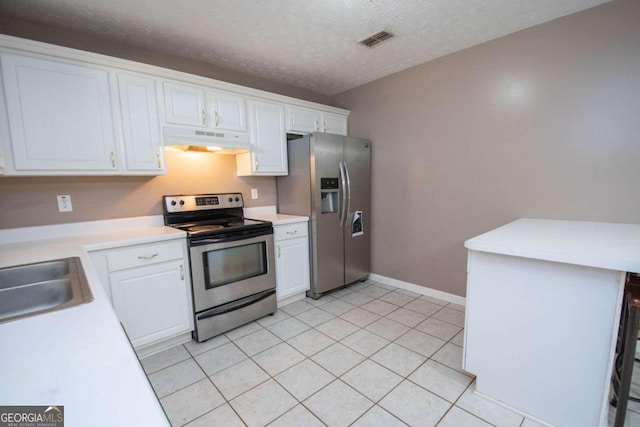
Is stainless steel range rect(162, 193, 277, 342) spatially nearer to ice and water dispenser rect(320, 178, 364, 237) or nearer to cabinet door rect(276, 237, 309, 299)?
cabinet door rect(276, 237, 309, 299)

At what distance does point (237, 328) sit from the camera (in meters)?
2.54

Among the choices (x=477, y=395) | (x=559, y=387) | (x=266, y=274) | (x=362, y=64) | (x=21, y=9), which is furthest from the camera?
(x=362, y=64)

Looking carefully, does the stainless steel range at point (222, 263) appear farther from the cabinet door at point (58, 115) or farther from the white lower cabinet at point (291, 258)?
the cabinet door at point (58, 115)

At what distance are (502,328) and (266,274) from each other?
1.90 m

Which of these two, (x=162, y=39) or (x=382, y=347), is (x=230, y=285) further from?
(x=162, y=39)

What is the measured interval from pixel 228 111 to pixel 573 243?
2715mm

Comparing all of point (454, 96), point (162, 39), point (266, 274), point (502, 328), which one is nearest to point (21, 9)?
point (162, 39)

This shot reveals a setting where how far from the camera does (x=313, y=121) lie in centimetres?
333

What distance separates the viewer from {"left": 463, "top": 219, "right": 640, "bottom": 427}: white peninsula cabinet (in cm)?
129

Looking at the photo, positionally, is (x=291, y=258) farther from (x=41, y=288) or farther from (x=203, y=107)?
(x=41, y=288)

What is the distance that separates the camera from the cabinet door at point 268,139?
2832 mm

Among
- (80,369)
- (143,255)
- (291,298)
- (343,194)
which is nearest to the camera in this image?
(80,369)

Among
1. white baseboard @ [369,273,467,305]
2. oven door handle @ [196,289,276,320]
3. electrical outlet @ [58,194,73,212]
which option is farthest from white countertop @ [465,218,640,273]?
Answer: electrical outlet @ [58,194,73,212]

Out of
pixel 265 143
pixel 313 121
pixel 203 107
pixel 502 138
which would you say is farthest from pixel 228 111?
pixel 502 138
